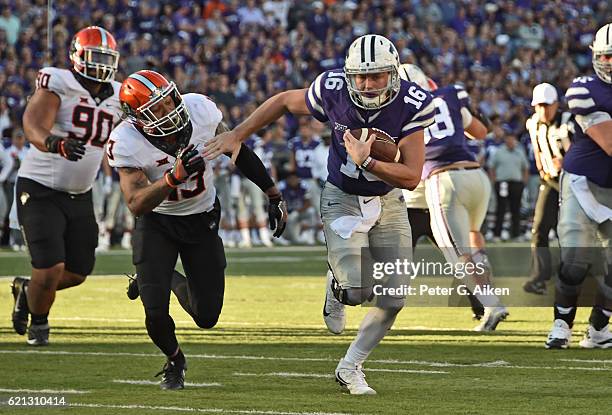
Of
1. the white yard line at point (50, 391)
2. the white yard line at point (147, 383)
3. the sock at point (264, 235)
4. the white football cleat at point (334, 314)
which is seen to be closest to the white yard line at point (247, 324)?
the white football cleat at point (334, 314)

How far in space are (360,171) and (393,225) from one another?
283 millimetres

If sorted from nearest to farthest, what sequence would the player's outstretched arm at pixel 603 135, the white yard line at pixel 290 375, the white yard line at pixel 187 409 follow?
the white yard line at pixel 187 409
the white yard line at pixel 290 375
the player's outstretched arm at pixel 603 135

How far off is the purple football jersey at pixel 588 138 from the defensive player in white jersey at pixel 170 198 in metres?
1.88

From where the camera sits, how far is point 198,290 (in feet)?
20.7

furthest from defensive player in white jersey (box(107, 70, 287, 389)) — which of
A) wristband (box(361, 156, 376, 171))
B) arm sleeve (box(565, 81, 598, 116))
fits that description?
arm sleeve (box(565, 81, 598, 116))

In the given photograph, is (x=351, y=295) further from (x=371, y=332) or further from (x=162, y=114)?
(x=162, y=114)

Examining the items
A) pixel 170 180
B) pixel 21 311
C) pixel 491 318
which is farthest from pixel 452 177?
pixel 170 180

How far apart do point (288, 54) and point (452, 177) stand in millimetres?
13290

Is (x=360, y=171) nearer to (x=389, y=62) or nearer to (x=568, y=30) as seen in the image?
(x=389, y=62)

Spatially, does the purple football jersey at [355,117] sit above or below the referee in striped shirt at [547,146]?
above

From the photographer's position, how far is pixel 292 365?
6.83m

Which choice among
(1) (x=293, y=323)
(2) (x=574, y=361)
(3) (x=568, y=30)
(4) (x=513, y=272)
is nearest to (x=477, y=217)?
(1) (x=293, y=323)

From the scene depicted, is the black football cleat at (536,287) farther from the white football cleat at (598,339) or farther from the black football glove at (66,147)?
the black football glove at (66,147)

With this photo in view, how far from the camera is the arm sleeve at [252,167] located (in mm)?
6270
